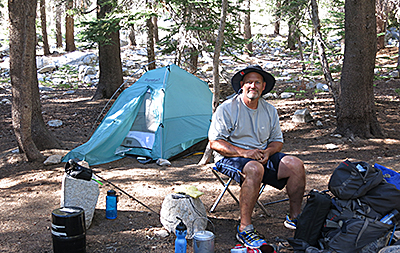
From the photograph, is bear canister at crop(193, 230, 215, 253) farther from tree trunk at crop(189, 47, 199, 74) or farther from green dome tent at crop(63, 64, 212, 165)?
tree trunk at crop(189, 47, 199, 74)

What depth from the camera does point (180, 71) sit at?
692 cm

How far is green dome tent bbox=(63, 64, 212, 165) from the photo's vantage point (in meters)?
6.10

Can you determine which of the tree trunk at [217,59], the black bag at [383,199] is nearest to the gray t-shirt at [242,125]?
the black bag at [383,199]

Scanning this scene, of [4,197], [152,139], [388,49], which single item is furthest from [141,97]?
[388,49]

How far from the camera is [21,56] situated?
202 inches

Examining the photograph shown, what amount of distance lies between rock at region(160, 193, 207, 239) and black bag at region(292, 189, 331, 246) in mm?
862

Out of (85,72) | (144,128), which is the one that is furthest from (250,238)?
(85,72)

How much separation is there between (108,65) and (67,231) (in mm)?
8373

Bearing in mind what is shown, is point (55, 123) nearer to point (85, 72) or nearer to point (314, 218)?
point (314, 218)

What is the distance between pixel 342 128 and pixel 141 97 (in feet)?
12.4

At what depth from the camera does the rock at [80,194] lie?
124 inches

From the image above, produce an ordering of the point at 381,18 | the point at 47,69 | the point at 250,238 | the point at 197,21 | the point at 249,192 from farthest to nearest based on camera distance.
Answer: the point at 47,69 < the point at 381,18 < the point at 197,21 < the point at 249,192 < the point at 250,238

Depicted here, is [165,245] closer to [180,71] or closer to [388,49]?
[180,71]

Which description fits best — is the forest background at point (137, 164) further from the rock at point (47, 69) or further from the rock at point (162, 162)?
the rock at point (47, 69)
